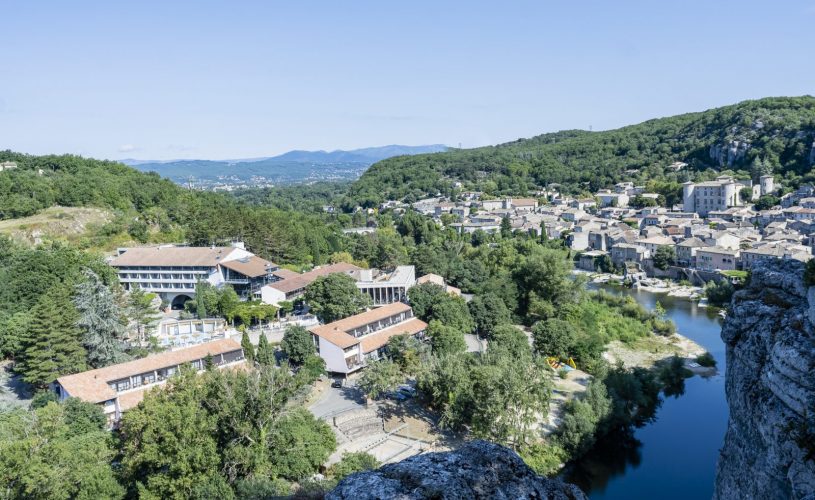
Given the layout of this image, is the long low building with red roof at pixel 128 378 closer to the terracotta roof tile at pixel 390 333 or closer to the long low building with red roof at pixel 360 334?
the long low building with red roof at pixel 360 334

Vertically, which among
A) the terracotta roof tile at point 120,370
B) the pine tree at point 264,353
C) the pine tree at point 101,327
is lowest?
the pine tree at point 264,353

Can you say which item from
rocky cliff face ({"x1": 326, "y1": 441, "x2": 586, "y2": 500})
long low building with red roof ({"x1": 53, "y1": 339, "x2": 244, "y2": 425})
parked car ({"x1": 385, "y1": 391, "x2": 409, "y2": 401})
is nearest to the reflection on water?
parked car ({"x1": 385, "y1": 391, "x2": 409, "y2": 401})

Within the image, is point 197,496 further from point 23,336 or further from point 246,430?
point 23,336

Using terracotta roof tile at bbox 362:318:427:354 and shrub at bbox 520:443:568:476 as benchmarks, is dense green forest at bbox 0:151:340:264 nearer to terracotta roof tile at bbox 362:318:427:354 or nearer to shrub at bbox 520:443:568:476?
terracotta roof tile at bbox 362:318:427:354

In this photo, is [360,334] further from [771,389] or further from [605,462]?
[771,389]

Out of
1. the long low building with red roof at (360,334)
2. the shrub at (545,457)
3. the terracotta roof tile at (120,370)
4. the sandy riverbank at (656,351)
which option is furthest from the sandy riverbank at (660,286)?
the terracotta roof tile at (120,370)

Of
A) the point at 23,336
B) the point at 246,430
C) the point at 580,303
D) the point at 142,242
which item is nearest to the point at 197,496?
the point at 246,430

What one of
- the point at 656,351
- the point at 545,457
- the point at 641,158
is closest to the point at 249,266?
the point at 545,457
